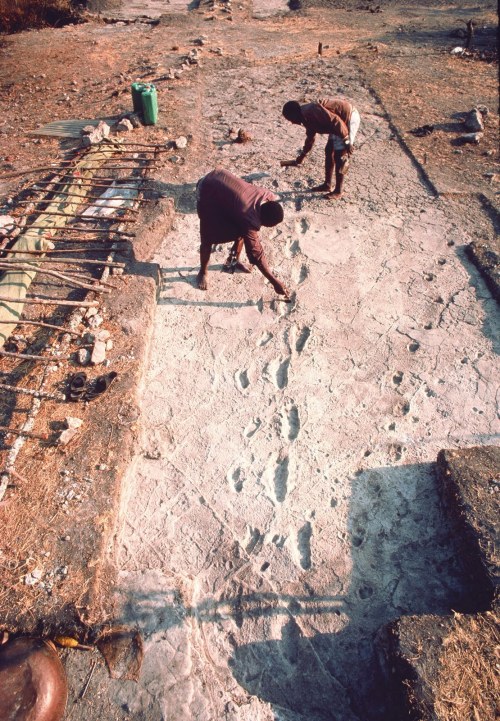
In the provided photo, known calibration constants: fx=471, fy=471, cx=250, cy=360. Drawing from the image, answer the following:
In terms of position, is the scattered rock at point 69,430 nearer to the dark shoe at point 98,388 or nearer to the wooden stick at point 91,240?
the dark shoe at point 98,388

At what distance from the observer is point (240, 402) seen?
13.6 feet

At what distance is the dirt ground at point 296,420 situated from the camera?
2885mm

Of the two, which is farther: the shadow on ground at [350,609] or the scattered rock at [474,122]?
the scattered rock at [474,122]

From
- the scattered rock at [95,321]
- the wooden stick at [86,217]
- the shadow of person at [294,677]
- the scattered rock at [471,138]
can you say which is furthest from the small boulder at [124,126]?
the shadow of person at [294,677]

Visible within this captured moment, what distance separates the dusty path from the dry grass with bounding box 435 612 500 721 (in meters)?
0.40

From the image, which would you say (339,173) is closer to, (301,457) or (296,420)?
(296,420)

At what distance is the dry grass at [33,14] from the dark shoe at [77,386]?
510 inches

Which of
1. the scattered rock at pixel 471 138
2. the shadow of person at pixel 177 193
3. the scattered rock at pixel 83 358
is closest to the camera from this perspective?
the scattered rock at pixel 83 358

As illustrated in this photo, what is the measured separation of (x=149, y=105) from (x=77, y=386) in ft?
18.4

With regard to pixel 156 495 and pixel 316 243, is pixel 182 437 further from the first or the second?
pixel 316 243

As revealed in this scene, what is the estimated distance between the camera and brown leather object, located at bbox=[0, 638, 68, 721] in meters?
2.50

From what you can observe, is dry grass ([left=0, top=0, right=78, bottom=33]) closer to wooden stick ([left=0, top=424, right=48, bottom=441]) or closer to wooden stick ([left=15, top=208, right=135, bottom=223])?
wooden stick ([left=15, top=208, right=135, bottom=223])

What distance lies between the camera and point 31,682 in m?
2.56

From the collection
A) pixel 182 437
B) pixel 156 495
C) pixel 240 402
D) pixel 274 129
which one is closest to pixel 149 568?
pixel 156 495
